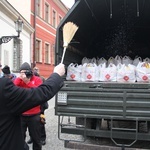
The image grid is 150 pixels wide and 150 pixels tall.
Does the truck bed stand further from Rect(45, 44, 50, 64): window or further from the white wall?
Rect(45, 44, 50, 64): window

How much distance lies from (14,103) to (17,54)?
1569cm

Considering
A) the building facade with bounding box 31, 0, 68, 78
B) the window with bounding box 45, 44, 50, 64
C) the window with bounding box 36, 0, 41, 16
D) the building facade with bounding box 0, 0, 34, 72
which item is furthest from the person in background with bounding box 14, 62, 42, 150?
the window with bounding box 45, 44, 50, 64

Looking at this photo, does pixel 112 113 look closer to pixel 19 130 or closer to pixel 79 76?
pixel 79 76

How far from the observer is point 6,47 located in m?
15.1

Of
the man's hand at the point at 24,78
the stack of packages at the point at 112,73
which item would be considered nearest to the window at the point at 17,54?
the stack of packages at the point at 112,73

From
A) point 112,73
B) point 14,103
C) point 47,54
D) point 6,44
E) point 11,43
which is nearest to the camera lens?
point 14,103

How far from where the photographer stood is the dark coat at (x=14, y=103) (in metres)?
2.25

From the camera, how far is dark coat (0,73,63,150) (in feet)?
7.37

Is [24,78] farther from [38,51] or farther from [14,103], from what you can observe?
[38,51]

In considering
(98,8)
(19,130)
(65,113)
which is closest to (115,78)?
(65,113)

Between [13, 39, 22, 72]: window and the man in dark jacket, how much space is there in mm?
14613

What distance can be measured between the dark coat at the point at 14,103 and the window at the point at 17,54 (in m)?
14.6

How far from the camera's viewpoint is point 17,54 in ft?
57.9

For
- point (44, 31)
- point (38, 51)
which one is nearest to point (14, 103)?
point (38, 51)
